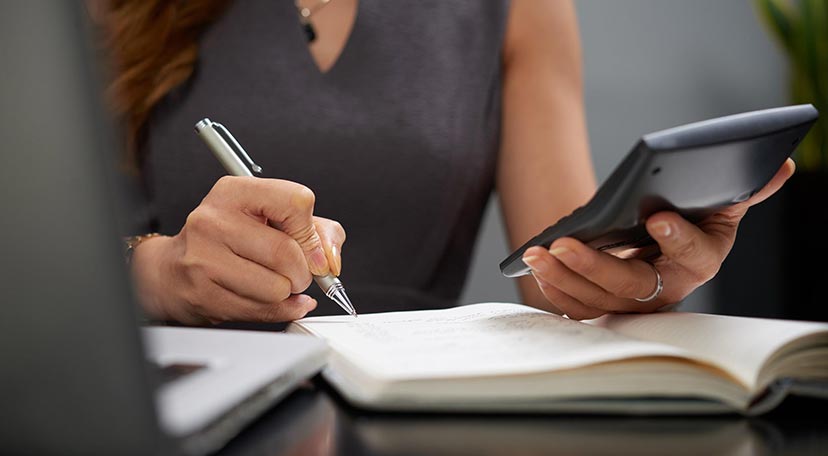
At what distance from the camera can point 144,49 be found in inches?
36.4

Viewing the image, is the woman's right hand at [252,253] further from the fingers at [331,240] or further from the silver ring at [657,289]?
the silver ring at [657,289]

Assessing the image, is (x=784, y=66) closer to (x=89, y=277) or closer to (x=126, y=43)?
(x=126, y=43)

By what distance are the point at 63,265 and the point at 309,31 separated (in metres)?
0.79

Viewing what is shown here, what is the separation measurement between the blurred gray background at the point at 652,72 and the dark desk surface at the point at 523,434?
4.05 feet

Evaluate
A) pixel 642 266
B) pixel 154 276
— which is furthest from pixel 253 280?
pixel 642 266

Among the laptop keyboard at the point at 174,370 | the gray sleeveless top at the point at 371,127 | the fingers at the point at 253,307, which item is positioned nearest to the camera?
the laptop keyboard at the point at 174,370

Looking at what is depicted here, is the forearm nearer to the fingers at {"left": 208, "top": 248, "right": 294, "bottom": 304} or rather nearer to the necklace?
the necklace

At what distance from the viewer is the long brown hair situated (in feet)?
2.99

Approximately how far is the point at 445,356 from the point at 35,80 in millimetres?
215

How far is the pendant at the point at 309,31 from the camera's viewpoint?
96cm

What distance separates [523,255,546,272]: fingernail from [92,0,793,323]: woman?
389 mm

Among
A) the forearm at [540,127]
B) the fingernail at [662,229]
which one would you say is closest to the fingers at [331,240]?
the fingernail at [662,229]

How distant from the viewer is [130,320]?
21cm

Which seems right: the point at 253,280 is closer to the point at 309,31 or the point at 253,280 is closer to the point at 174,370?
the point at 174,370
